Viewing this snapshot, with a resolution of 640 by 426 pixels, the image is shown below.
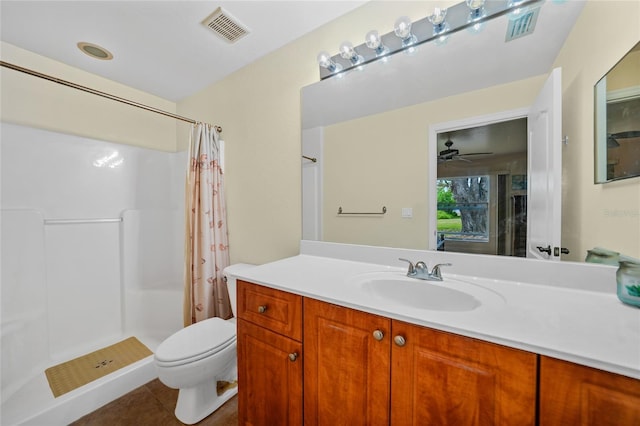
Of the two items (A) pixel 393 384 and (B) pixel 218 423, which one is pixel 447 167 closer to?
(A) pixel 393 384

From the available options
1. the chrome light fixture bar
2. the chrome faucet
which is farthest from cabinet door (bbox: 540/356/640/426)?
the chrome light fixture bar

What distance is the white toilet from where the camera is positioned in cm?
126

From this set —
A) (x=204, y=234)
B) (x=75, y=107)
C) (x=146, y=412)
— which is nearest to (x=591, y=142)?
(x=204, y=234)

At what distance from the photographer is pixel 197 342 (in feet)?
4.56

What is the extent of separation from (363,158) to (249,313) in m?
0.99

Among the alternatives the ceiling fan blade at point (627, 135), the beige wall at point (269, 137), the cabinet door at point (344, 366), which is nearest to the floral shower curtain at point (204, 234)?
the beige wall at point (269, 137)

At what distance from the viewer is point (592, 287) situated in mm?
869

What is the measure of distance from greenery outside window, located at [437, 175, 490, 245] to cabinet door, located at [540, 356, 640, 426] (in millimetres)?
620

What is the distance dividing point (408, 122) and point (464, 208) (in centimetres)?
51

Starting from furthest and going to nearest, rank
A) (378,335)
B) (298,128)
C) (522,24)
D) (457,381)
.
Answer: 1. (298,128)
2. (522,24)
3. (378,335)
4. (457,381)

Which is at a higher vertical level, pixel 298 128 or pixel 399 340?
pixel 298 128

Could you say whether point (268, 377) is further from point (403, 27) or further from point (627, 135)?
point (403, 27)

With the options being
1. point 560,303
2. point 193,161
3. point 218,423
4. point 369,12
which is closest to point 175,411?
point 218,423

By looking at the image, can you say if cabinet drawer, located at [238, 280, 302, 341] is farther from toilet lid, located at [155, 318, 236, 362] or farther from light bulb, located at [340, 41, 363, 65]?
light bulb, located at [340, 41, 363, 65]
